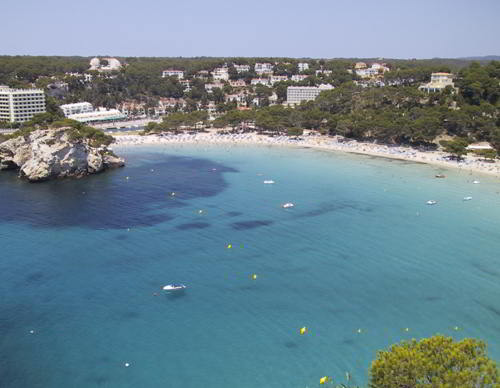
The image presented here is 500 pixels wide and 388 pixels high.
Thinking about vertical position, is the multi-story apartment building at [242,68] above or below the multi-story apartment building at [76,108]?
above

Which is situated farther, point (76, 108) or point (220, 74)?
point (220, 74)

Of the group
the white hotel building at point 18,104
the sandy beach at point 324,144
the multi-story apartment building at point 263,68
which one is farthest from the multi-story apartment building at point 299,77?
the white hotel building at point 18,104

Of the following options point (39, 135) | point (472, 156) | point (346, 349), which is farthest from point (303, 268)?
point (472, 156)

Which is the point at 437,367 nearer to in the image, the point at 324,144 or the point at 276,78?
the point at 324,144

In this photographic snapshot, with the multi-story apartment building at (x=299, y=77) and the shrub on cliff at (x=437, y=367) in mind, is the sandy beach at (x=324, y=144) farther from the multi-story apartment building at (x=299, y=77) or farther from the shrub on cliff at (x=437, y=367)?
the multi-story apartment building at (x=299, y=77)

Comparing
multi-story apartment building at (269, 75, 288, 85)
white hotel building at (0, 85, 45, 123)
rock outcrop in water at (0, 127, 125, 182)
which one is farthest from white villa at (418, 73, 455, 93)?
white hotel building at (0, 85, 45, 123)

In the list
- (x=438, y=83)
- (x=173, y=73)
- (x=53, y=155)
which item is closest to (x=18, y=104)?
(x=53, y=155)

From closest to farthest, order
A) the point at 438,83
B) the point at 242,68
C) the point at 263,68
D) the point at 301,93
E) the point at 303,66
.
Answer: the point at 438,83 < the point at 301,93 < the point at 263,68 < the point at 242,68 < the point at 303,66
